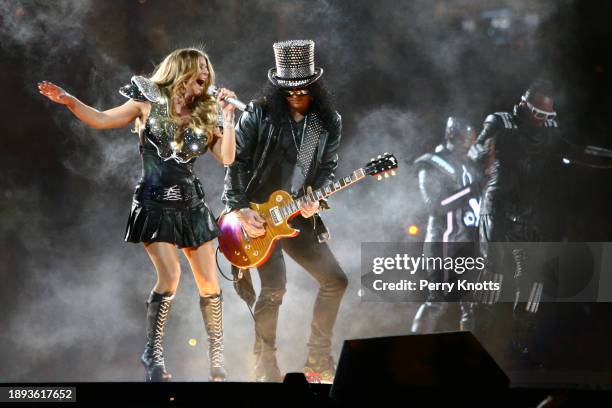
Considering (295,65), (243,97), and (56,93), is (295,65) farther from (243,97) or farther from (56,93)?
(56,93)

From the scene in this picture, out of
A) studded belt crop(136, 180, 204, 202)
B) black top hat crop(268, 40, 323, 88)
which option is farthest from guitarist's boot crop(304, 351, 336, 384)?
black top hat crop(268, 40, 323, 88)

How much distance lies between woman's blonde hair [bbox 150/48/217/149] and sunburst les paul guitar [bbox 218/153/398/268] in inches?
24.9

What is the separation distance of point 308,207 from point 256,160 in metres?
0.52

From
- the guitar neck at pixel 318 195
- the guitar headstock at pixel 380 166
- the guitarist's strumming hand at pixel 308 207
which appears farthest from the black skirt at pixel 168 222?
the guitar headstock at pixel 380 166

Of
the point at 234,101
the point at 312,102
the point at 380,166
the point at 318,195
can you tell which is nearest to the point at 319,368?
→ the point at 318,195

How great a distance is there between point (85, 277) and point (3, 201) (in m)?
0.86

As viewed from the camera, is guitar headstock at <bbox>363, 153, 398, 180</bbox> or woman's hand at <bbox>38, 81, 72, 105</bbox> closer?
woman's hand at <bbox>38, 81, 72, 105</bbox>

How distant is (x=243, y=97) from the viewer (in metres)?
5.55

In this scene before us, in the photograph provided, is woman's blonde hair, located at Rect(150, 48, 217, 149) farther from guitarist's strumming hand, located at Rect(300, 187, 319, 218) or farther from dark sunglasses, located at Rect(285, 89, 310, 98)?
guitarist's strumming hand, located at Rect(300, 187, 319, 218)

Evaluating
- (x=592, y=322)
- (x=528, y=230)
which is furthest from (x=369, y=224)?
(x=592, y=322)

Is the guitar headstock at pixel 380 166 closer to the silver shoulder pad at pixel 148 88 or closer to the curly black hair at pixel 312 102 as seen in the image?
the curly black hair at pixel 312 102

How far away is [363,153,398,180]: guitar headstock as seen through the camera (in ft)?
17.8

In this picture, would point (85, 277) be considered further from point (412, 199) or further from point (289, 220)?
point (412, 199)

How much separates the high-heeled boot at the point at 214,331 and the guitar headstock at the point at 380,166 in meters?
1.45
